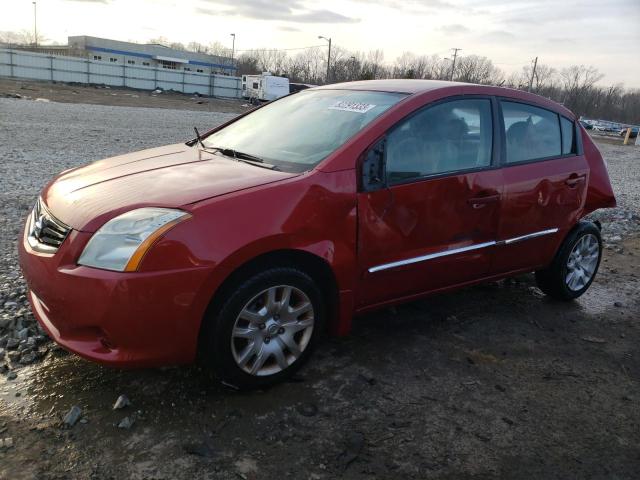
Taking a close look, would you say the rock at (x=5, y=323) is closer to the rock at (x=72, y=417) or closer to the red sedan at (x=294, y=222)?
the red sedan at (x=294, y=222)

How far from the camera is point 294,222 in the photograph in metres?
2.89

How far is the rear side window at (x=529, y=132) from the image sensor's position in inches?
159

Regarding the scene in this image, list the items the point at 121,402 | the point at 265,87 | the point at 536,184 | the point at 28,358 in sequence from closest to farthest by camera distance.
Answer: the point at 121,402
the point at 28,358
the point at 536,184
the point at 265,87

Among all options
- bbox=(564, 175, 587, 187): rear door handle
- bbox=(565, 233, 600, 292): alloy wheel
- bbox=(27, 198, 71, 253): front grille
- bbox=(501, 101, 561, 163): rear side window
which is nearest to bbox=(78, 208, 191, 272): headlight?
bbox=(27, 198, 71, 253): front grille

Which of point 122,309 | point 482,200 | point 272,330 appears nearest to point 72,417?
point 122,309

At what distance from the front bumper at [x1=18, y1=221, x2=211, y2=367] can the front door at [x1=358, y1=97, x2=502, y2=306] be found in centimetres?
108

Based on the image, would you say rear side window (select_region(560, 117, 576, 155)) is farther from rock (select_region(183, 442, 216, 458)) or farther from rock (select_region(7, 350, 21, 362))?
rock (select_region(7, 350, 21, 362))

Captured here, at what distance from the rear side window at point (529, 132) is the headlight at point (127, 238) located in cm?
254

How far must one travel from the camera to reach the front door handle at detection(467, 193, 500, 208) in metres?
3.69

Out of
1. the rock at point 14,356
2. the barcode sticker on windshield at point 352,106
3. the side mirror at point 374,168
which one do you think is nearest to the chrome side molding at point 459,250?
the side mirror at point 374,168

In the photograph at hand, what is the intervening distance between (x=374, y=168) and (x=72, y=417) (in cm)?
206

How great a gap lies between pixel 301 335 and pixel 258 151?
1.23m

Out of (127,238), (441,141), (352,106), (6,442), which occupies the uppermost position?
(352,106)

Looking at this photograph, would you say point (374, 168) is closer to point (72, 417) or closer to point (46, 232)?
point (46, 232)
